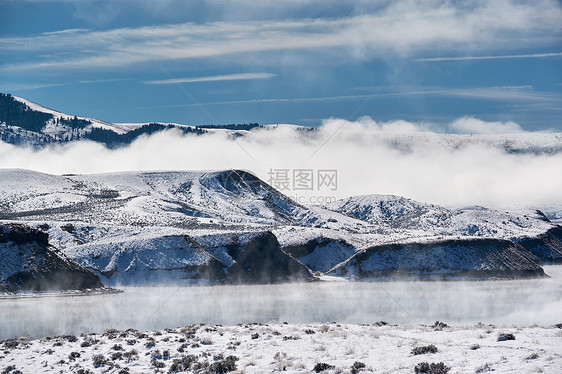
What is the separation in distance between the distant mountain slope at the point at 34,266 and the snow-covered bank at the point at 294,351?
78.3 meters

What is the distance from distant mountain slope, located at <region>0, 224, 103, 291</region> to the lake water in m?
9.93

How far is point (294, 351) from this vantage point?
40406mm

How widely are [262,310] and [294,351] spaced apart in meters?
49.4

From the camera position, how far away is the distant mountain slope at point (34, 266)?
411 ft

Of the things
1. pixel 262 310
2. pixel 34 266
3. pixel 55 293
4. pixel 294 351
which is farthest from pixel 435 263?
pixel 294 351

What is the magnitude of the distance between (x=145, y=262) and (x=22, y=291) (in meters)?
42.4

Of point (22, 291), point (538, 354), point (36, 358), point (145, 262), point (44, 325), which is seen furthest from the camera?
point (145, 262)

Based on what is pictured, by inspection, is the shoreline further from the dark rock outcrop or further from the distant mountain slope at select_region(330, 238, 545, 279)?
the distant mountain slope at select_region(330, 238, 545, 279)

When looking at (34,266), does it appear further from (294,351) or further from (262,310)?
(294,351)

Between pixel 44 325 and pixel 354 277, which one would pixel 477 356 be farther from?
pixel 354 277

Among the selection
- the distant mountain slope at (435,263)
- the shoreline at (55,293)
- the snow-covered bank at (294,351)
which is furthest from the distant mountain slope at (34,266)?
the snow-covered bank at (294,351)

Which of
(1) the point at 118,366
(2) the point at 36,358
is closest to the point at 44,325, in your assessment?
(2) the point at 36,358

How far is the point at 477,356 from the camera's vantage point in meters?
33.4

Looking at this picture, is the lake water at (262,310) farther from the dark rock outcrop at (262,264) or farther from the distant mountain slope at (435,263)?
the distant mountain slope at (435,263)
